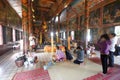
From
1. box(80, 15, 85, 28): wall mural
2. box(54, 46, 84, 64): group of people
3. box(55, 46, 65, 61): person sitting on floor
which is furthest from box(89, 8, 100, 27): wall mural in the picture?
box(55, 46, 65, 61): person sitting on floor

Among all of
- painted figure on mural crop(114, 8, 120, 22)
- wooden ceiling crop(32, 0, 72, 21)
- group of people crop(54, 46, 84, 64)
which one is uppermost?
wooden ceiling crop(32, 0, 72, 21)

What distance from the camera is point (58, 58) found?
581 cm

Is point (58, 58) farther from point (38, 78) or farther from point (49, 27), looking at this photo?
point (49, 27)

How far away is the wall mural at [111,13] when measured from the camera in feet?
24.3

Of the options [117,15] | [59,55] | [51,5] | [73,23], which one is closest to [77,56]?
[59,55]

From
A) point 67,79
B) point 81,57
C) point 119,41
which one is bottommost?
point 67,79

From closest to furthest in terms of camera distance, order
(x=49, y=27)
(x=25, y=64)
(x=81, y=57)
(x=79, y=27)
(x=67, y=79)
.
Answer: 1. (x=67, y=79)
2. (x=25, y=64)
3. (x=81, y=57)
4. (x=79, y=27)
5. (x=49, y=27)

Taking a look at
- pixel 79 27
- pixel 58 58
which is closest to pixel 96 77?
pixel 58 58

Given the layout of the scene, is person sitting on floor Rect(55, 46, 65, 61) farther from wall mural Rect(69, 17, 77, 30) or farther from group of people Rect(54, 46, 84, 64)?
wall mural Rect(69, 17, 77, 30)

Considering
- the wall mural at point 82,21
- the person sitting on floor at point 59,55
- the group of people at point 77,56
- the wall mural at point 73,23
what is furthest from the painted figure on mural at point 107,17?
the wall mural at point 73,23

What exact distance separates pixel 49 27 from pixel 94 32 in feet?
34.4

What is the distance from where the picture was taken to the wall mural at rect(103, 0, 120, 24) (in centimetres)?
741

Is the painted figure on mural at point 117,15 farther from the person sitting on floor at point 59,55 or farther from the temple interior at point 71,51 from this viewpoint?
the person sitting on floor at point 59,55

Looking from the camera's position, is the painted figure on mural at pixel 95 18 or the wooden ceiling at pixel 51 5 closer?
the wooden ceiling at pixel 51 5
